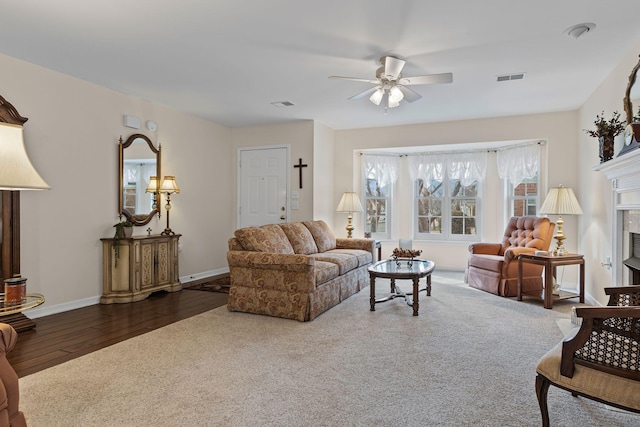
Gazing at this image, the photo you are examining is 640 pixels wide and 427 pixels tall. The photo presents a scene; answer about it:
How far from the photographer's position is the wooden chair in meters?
1.61

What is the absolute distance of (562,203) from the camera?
475 cm

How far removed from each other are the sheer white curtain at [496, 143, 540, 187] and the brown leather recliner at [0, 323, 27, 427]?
6.43 meters

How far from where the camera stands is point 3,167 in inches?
60.3

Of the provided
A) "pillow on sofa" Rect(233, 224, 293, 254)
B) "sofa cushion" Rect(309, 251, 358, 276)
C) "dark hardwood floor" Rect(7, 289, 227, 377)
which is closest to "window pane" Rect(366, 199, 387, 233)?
"sofa cushion" Rect(309, 251, 358, 276)

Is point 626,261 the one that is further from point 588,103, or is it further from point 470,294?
point 588,103

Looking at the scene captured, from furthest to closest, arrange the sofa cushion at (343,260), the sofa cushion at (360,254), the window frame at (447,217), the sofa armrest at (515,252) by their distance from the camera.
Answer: the window frame at (447,217)
the sofa cushion at (360,254)
the sofa armrest at (515,252)
the sofa cushion at (343,260)

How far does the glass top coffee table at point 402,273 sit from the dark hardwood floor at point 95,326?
5.85 ft

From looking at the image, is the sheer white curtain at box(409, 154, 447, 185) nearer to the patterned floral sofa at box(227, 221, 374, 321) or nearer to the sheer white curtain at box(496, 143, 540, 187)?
the sheer white curtain at box(496, 143, 540, 187)

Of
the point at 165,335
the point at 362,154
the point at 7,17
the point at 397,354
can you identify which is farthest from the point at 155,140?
the point at 397,354

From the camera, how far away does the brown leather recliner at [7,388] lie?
1499 mm

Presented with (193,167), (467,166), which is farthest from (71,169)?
(467,166)

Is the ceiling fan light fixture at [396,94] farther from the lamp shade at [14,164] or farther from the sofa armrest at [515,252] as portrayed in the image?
the lamp shade at [14,164]

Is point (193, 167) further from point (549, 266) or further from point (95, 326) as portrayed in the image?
point (549, 266)

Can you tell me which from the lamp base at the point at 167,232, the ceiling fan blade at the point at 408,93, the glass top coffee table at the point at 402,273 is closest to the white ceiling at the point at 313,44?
the ceiling fan blade at the point at 408,93
